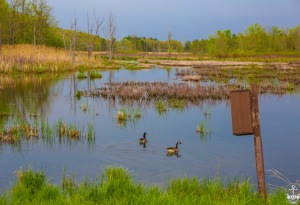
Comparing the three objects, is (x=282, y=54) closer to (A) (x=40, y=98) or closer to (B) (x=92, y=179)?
(A) (x=40, y=98)

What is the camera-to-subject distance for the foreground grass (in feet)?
21.5

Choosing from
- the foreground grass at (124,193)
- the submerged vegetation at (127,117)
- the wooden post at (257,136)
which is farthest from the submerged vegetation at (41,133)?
the wooden post at (257,136)

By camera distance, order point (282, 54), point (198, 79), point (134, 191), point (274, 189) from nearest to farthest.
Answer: point (134, 191), point (274, 189), point (198, 79), point (282, 54)

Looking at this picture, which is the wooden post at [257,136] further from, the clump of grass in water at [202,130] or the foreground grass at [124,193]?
the clump of grass in water at [202,130]

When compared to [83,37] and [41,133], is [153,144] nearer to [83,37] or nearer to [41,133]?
[41,133]

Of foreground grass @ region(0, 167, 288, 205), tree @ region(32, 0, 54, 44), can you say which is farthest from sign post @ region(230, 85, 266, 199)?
tree @ region(32, 0, 54, 44)

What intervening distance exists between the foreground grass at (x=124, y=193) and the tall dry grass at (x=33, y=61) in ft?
104

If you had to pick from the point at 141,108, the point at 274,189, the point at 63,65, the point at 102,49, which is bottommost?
the point at 274,189

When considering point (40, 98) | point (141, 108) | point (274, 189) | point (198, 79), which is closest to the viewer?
point (274, 189)

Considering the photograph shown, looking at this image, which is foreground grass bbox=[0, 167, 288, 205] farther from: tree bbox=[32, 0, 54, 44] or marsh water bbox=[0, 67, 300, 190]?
tree bbox=[32, 0, 54, 44]

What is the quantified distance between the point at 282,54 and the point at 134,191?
305 feet

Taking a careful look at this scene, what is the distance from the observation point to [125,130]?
583 inches

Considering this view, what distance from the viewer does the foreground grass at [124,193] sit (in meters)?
6.54

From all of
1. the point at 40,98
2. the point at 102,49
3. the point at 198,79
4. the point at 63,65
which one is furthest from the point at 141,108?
the point at 102,49
